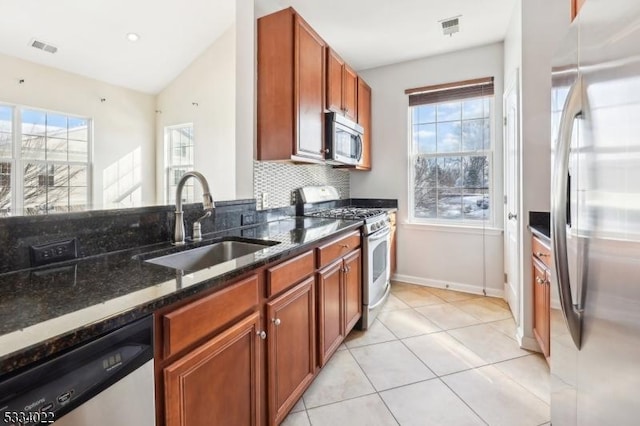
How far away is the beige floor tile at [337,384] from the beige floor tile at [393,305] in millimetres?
957

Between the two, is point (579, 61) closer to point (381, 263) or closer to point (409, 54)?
point (381, 263)

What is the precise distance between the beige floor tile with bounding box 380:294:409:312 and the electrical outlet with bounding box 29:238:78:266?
245cm

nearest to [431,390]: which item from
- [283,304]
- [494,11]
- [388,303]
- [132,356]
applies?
[283,304]

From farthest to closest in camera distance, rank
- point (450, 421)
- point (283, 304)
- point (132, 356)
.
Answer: point (450, 421), point (283, 304), point (132, 356)

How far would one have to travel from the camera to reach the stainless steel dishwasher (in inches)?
21.8

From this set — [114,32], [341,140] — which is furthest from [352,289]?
Result: [114,32]

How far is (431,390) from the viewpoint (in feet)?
5.82

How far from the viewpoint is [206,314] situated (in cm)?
98

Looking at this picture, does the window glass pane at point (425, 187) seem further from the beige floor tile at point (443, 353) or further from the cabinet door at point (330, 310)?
the cabinet door at point (330, 310)

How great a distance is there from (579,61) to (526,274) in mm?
1803

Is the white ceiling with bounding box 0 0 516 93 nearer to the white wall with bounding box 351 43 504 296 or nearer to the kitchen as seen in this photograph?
the kitchen

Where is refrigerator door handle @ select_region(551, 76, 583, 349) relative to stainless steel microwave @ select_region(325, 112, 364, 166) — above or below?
below

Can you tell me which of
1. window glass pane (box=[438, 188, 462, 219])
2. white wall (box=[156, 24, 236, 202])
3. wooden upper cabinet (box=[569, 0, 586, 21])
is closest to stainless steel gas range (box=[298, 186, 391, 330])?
window glass pane (box=[438, 188, 462, 219])

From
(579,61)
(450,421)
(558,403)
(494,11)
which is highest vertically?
(494,11)
